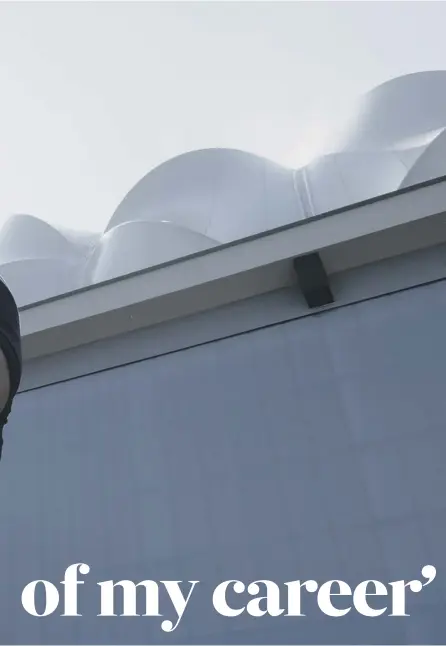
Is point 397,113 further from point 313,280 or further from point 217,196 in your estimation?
point 313,280

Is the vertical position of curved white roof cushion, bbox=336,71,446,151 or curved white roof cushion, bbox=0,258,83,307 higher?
curved white roof cushion, bbox=336,71,446,151

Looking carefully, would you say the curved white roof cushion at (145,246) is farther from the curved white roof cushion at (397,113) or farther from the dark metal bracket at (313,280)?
the curved white roof cushion at (397,113)

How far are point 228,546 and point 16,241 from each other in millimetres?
9118

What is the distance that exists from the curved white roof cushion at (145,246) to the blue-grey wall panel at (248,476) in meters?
2.47

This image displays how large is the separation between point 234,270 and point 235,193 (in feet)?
16.5

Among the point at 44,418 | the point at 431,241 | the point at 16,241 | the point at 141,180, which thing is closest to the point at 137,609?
the point at 44,418

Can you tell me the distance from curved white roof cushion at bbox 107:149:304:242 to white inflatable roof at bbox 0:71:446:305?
0.6 inches

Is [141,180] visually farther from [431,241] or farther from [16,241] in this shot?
[431,241]

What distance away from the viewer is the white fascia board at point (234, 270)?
235 inches

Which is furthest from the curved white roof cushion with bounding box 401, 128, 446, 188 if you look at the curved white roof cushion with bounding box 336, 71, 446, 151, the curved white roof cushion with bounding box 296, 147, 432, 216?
the curved white roof cushion with bounding box 336, 71, 446, 151

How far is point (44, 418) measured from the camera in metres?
6.41

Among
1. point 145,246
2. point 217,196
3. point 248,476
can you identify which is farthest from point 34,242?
point 248,476

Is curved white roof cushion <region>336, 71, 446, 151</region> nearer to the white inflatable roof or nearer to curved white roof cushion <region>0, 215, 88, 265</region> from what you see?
the white inflatable roof

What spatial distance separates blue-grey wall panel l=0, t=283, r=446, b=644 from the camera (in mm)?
5078
